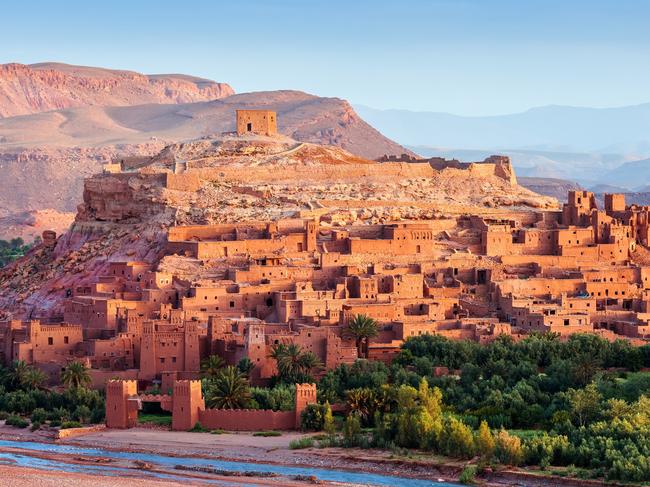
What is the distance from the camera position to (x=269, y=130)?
2835 inches

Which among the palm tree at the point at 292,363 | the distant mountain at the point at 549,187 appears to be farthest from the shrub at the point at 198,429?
the distant mountain at the point at 549,187

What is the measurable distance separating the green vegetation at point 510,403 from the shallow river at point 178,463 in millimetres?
1813

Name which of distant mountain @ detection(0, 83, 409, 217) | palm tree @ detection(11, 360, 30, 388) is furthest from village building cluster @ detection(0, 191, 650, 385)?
distant mountain @ detection(0, 83, 409, 217)

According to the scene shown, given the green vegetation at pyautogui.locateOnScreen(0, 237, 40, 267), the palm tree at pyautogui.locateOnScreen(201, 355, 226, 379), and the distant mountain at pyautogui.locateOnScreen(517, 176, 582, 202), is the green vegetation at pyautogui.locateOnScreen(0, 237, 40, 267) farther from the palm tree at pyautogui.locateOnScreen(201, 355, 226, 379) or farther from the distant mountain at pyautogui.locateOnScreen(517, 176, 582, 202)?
the distant mountain at pyautogui.locateOnScreen(517, 176, 582, 202)

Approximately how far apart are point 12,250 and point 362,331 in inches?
1865

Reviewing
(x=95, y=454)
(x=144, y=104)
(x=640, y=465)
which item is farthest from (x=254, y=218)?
(x=144, y=104)

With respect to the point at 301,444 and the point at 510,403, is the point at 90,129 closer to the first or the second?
the point at 510,403

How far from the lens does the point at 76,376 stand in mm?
48969

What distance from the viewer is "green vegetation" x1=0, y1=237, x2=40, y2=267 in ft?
Result: 287

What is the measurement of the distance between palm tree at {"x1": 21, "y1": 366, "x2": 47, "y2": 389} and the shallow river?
5.11 m

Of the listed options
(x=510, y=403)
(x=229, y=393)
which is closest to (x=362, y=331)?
(x=229, y=393)

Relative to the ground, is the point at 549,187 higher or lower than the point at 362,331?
higher

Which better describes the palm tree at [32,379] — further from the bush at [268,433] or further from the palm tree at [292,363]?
the bush at [268,433]

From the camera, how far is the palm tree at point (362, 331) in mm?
50594
